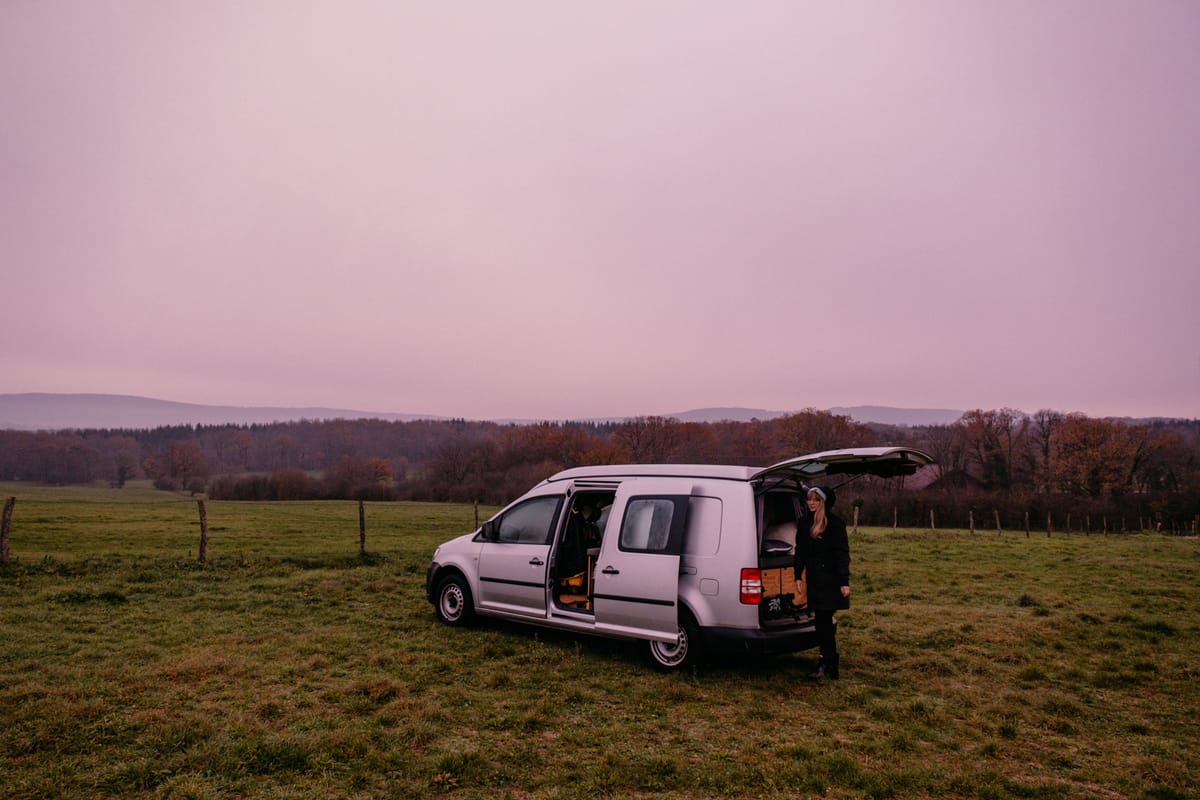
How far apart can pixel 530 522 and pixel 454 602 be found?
1.86m

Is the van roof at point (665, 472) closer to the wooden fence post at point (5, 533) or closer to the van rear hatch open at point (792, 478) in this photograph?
the van rear hatch open at point (792, 478)

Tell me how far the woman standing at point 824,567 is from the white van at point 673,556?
8.0 inches

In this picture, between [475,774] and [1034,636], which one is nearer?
[475,774]

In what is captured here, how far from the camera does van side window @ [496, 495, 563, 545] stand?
9.30 m

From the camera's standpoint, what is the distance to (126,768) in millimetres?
5066

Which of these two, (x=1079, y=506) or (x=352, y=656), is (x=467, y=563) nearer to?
(x=352, y=656)

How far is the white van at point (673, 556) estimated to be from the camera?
7.58 metres

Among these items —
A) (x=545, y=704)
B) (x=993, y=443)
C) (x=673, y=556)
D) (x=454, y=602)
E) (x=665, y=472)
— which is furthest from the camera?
(x=993, y=443)

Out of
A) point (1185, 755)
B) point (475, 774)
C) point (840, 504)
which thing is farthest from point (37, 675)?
point (840, 504)

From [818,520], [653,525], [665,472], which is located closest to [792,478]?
[818,520]

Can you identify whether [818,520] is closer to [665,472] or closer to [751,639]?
[751,639]

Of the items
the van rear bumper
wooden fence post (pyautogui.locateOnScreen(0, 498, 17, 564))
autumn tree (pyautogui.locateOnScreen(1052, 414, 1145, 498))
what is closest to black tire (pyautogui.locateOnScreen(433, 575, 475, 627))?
the van rear bumper

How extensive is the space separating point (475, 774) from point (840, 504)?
50.6 metres

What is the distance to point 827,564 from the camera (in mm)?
7898
